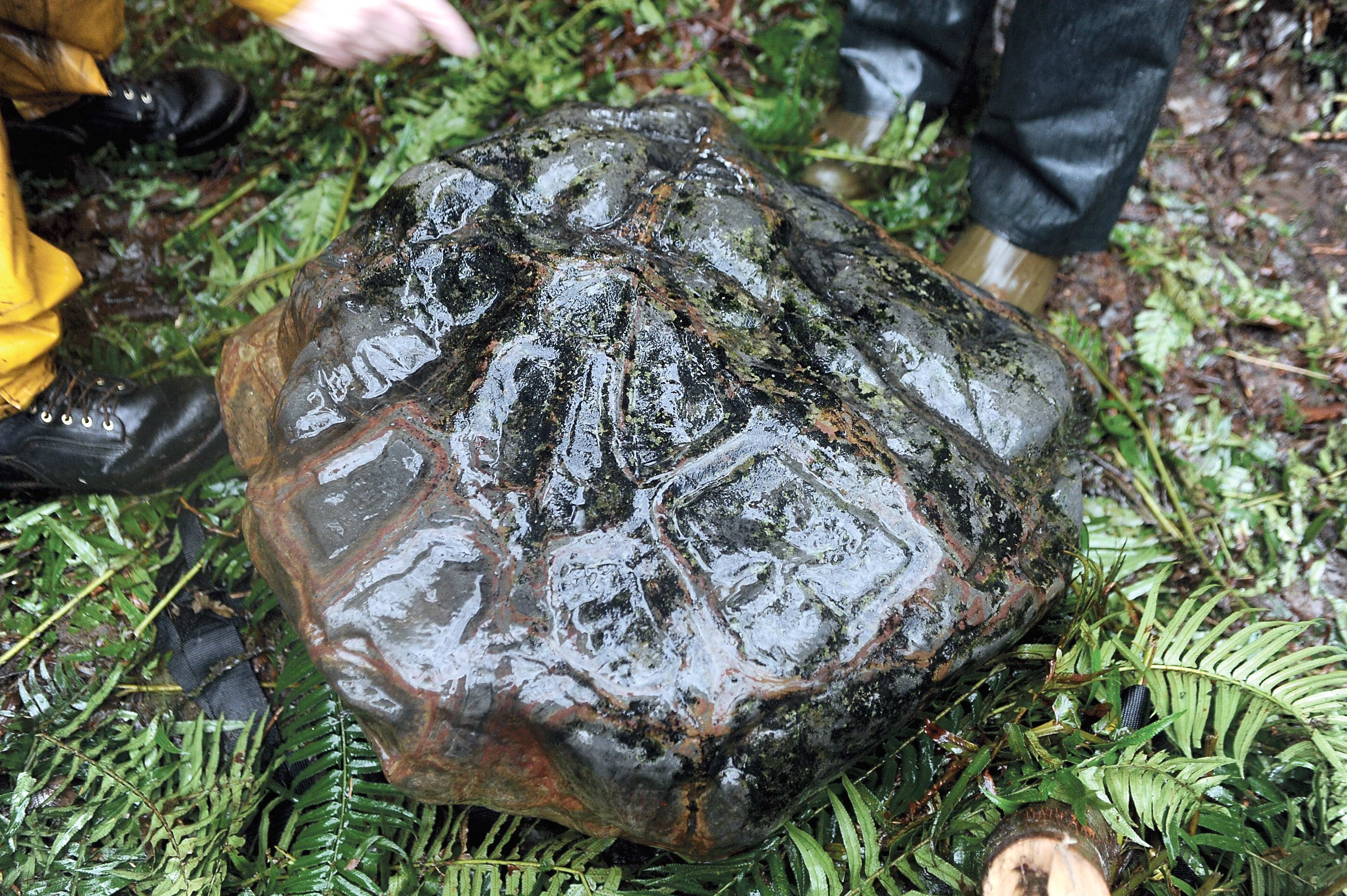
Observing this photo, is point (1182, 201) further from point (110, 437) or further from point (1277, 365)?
point (110, 437)

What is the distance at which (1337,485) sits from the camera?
3508 millimetres

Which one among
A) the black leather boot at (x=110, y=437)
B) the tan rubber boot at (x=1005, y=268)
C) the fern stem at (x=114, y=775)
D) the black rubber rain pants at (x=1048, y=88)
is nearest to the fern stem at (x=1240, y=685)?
the tan rubber boot at (x=1005, y=268)

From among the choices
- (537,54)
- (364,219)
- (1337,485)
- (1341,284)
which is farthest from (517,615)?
(1341,284)

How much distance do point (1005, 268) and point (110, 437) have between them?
3.96 meters

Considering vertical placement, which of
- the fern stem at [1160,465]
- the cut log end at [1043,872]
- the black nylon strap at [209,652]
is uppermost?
the fern stem at [1160,465]

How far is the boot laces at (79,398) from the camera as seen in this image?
314 centimetres

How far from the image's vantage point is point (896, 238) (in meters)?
3.66

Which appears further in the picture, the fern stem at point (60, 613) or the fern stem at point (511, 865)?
the fern stem at point (60, 613)

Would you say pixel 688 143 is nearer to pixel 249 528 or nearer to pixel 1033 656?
pixel 249 528

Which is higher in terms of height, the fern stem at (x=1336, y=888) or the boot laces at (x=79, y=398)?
the fern stem at (x=1336, y=888)

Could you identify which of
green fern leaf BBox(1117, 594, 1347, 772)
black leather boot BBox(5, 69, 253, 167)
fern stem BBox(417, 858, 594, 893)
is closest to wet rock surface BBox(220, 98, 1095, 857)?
fern stem BBox(417, 858, 594, 893)

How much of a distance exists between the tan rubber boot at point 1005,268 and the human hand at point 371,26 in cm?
235

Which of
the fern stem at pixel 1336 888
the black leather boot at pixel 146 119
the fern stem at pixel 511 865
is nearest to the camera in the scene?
the fern stem at pixel 1336 888

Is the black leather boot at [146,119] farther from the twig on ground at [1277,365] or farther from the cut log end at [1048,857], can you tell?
the twig on ground at [1277,365]
